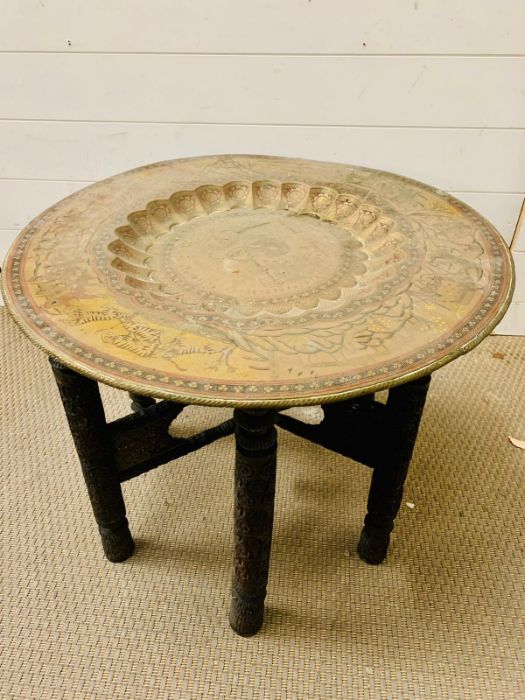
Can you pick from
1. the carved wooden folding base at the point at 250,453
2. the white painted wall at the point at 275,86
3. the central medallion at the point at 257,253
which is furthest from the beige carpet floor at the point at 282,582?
Answer: the white painted wall at the point at 275,86

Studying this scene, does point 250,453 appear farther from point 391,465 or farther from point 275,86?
point 275,86

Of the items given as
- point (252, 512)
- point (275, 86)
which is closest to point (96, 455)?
point (252, 512)

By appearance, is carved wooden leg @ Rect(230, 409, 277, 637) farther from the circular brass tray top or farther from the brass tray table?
the circular brass tray top

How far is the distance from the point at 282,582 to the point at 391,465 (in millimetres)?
357

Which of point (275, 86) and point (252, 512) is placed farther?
point (275, 86)

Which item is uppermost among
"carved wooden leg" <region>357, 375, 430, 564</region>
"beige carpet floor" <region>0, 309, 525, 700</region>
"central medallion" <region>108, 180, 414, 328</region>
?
"central medallion" <region>108, 180, 414, 328</region>

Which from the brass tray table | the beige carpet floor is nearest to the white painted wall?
the brass tray table

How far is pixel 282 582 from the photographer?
1211 millimetres

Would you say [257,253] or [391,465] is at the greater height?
[257,253]

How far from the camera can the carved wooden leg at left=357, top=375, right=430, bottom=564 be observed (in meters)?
0.99

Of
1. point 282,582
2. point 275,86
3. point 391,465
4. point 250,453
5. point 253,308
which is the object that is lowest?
point 282,582

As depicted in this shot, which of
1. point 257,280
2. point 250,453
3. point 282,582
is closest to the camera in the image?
point 250,453

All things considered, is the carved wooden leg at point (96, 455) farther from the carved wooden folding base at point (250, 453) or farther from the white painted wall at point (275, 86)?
the white painted wall at point (275, 86)

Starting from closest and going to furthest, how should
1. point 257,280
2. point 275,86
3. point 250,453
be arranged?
point 250,453 < point 257,280 < point 275,86
